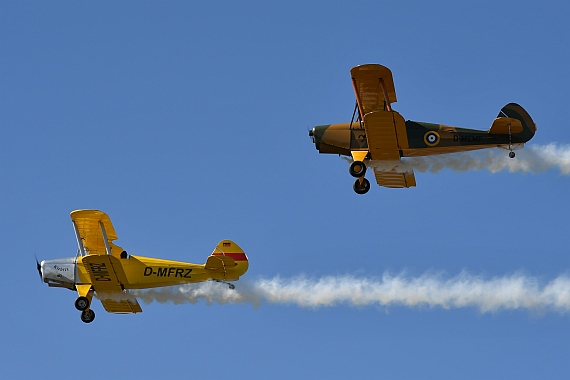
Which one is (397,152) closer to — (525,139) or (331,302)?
(525,139)

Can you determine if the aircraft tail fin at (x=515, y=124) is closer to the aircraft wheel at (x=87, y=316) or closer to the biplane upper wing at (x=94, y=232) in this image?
the biplane upper wing at (x=94, y=232)

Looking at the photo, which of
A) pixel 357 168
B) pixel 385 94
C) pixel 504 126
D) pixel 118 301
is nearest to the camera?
pixel 385 94

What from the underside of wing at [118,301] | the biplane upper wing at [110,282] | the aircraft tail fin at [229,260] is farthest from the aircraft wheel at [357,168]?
the underside of wing at [118,301]

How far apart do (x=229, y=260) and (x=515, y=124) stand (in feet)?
26.2

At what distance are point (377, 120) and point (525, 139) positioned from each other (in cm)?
350

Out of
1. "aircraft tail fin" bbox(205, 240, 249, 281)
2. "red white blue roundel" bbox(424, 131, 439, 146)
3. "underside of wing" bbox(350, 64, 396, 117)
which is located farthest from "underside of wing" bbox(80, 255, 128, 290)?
"red white blue roundel" bbox(424, 131, 439, 146)

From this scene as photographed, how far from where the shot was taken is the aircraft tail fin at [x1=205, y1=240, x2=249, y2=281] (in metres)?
32.7

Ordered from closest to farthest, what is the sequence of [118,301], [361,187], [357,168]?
[357,168] → [361,187] → [118,301]

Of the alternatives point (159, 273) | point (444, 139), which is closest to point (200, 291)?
point (159, 273)

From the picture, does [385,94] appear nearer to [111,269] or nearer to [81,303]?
[111,269]

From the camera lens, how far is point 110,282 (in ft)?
108

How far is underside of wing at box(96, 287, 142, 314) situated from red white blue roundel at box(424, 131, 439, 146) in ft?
28.7

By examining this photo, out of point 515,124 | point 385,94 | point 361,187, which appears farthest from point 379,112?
point 515,124

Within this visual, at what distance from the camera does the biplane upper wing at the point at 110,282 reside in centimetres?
3197
